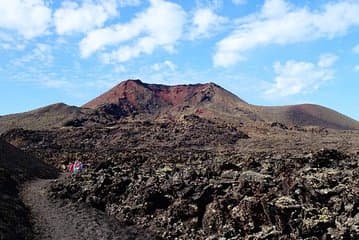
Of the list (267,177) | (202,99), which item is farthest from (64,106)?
(267,177)

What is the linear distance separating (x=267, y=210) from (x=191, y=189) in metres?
6.52

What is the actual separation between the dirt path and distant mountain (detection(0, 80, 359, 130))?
89.9 meters

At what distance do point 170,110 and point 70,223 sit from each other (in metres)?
135

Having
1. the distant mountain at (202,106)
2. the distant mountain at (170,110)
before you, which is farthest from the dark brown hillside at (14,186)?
the distant mountain at (202,106)

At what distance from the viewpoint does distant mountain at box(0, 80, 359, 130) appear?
5094 inches

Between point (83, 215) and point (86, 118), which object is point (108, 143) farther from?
point (83, 215)

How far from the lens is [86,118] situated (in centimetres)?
12912

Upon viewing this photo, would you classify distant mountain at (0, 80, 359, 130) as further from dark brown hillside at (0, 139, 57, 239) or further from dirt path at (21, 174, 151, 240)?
dirt path at (21, 174, 151, 240)

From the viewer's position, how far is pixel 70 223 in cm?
2609

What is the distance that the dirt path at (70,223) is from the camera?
937 inches

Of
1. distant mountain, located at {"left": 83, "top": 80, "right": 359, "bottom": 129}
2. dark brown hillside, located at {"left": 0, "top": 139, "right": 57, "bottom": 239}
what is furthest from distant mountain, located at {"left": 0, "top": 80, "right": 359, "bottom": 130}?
dark brown hillside, located at {"left": 0, "top": 139, "right": 57, "bottom": 239}

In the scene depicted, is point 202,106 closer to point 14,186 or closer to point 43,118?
point 43,118

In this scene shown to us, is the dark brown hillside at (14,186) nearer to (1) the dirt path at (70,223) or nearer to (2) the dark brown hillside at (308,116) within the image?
(1) the dirt path at (70,223)

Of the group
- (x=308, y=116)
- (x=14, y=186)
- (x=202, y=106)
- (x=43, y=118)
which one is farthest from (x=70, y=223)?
(x=308, y=116)
